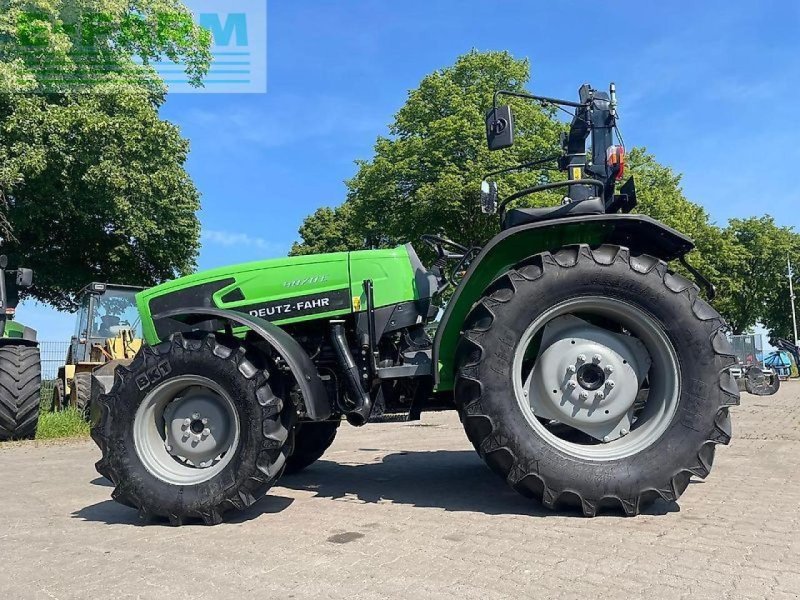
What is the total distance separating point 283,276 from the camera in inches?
177

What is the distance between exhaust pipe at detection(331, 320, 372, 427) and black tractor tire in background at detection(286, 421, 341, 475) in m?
1.25

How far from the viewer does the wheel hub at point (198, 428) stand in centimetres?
398

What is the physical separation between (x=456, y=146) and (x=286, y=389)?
16.7 meters

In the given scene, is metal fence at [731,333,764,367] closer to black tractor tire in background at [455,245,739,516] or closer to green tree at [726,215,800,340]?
green tree at [726,215,800,340]

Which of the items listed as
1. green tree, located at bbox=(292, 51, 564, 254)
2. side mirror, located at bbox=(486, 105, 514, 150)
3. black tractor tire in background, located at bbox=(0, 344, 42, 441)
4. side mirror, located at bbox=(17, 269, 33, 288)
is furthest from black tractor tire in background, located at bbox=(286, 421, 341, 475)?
green tree, located at bbox=(292, 51, 564, 254)

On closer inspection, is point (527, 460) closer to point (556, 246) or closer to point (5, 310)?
point (556, 246)

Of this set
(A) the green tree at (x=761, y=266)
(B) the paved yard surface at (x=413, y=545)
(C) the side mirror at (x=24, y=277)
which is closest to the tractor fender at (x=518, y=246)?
(B) the paved yard surface at (x=413, y=545)

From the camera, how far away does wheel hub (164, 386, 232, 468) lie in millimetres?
3984

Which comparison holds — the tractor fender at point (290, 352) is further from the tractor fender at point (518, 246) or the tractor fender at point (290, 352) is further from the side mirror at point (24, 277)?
the side mirror at point (24, 277)

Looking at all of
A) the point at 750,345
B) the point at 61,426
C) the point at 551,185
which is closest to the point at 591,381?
the point at 551,185

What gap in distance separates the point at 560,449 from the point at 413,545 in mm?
1055

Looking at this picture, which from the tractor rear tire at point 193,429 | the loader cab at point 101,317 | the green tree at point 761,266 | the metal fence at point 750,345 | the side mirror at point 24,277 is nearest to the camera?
the tractor rear tire at point 193,429

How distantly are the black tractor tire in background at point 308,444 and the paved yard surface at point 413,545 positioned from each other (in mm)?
299

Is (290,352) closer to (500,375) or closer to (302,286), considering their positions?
(302,286)
